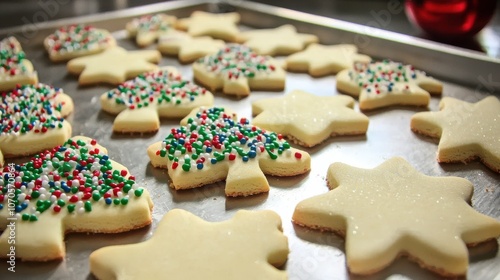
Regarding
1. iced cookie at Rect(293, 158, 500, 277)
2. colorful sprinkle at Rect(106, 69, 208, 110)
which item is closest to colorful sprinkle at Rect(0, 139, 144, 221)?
colorful sprinkle at Rect(106, 69, 208, 110)

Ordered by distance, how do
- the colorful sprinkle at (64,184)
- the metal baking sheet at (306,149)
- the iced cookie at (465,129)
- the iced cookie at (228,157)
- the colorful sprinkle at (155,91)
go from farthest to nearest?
the colorful sprinkle at (155,91), the iced cookie at (465,129), the iced cookie at (228,157), the colorful sprinkle at (64,184), the metal baking sheet at (306,149)

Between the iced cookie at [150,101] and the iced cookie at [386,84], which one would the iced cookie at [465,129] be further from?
the iced cookie at [150,101]

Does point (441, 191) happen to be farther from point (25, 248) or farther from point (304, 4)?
point (304, 4)

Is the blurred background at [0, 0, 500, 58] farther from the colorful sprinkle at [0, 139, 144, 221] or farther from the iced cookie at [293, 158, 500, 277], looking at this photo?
the colorful sprinkle at [0, 139, 144, 221]

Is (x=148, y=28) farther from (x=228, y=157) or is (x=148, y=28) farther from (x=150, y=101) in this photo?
(x=228, y=157)

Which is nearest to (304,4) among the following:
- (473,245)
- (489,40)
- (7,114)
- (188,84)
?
(489,40)

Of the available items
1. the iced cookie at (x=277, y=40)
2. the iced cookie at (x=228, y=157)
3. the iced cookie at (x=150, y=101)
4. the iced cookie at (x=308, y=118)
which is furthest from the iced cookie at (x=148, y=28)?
the iced cookie at (x=228, y=157)

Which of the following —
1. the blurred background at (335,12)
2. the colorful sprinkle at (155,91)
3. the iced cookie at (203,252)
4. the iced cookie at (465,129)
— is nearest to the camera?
the iced cookie at (203,252)
